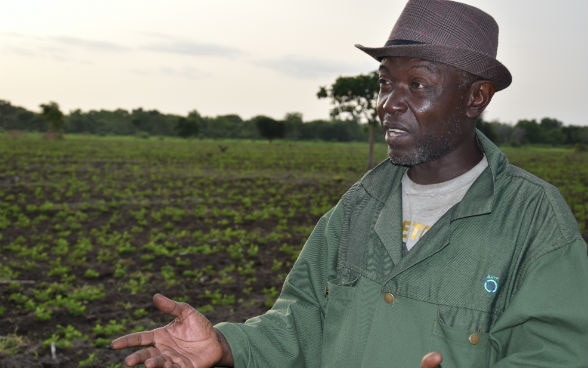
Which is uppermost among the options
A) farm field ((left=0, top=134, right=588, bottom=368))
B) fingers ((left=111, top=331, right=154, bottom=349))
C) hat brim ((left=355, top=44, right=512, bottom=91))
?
hat brim ((left=355, top=44, right=512, bottom=91))

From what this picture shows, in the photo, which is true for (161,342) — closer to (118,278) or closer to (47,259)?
(118,278)

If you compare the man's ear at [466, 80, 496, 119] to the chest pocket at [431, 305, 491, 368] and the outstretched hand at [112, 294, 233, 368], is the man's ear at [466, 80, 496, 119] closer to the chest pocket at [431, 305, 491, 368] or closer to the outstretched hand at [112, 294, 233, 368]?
the chest pocket at [431, 305, 491, 368]

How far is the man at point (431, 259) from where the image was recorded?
5.42ft

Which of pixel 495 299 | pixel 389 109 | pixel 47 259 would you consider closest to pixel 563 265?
pixel 495 299

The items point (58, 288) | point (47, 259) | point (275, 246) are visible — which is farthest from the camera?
point (275, 246)

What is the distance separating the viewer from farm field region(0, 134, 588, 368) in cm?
632

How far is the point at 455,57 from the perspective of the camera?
1990 mm

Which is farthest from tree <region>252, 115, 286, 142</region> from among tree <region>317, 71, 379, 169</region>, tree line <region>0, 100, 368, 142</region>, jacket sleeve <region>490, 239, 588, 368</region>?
jacket sleeve <region>490, 239, 588, 368</region>

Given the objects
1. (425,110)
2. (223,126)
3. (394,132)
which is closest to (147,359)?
(394,132)

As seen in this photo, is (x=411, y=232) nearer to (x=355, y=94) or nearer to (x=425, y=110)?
(x=425, y=110)

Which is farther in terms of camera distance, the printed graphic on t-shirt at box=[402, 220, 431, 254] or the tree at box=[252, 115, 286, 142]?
the tree at box=[252, 115, 286, 142]

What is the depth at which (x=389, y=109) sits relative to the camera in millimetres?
2051

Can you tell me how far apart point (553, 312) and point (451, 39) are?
913 mm

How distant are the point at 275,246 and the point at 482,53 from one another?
27.1 feet
